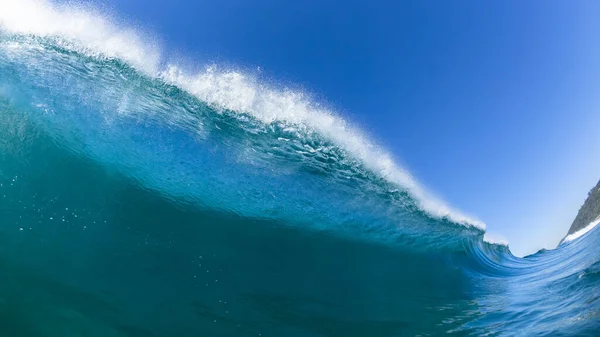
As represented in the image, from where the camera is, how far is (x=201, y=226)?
641 cm

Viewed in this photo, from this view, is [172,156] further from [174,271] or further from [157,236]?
[174,271]

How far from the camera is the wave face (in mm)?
4688

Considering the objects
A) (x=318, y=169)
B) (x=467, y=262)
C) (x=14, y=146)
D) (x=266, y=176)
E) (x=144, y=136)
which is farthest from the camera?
(x=467, y=262)

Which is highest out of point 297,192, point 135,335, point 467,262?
point 297,192

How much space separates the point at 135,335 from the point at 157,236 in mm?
1749

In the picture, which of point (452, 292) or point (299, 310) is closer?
point (299, 310)

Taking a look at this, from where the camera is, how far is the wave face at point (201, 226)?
185 inches

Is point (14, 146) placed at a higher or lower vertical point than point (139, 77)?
lower

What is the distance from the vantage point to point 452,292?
6.79 m

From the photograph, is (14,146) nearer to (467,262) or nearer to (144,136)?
(144,136)

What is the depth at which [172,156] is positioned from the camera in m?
7.68

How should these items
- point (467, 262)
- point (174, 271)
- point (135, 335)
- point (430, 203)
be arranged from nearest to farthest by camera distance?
point (135, 335) → point (174, 271) → point (467, 262) → point (430, 203)

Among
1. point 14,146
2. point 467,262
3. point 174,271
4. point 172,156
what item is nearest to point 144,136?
point 172,156

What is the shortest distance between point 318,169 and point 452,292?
4.14 metres
